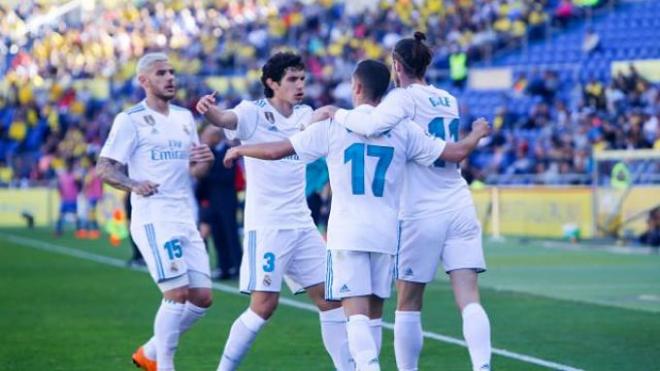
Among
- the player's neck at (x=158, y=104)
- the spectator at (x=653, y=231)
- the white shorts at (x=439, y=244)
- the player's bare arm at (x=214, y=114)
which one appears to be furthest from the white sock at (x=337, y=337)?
the spectator at (x=653, y=231)

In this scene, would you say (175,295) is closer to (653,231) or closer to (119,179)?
(119,179)

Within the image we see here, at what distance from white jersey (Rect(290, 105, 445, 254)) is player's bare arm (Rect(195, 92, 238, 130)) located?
0.77m

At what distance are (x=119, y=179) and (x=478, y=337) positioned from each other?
3.00 meters

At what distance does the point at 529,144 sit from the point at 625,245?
817cm

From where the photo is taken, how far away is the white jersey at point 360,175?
9.53 m

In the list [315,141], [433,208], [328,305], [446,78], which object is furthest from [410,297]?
[446,78]

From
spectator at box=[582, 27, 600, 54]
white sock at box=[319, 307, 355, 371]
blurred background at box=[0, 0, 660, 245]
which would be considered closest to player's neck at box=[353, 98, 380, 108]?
white sock at box=[319, 307, 355, 371]

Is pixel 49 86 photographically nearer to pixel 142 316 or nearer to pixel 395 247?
pixel 142 316

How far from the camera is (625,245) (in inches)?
1134

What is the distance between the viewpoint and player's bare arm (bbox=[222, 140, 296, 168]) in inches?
379

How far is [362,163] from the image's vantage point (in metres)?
9.52

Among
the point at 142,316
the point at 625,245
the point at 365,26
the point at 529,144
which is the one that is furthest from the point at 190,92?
the point at 142,316

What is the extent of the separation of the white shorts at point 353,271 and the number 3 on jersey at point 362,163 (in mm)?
393

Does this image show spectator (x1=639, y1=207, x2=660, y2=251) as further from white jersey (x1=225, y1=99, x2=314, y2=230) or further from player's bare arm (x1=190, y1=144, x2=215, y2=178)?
white jersey (x1=225, y1=99, x2=314, y2=230)
